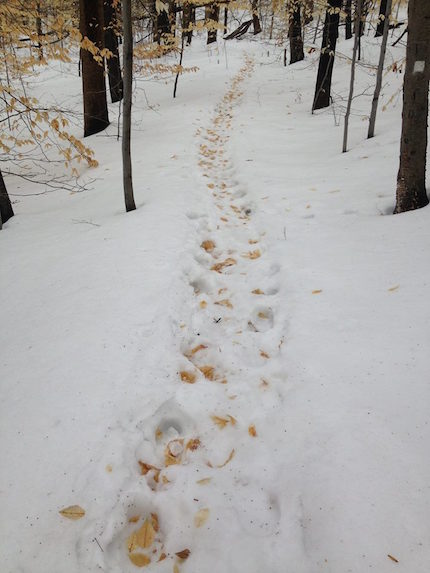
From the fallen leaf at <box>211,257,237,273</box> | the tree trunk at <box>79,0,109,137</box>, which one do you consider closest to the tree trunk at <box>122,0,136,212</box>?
the fallen leaf at <box>211,257,237,273</box>

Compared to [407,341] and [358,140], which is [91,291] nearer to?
[407,341]

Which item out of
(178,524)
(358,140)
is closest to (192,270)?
(178,524)

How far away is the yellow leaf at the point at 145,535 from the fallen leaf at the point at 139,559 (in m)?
0.03

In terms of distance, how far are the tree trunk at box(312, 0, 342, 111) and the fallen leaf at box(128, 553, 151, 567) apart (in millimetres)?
8644

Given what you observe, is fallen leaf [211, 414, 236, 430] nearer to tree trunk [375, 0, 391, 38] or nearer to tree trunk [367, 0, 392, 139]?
tree trunk [367, 0, 392, 139]

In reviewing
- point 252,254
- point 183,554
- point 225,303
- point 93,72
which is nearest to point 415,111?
point 252,254

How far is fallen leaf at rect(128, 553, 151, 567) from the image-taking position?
142 centimetres

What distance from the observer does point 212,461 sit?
1.80 meters

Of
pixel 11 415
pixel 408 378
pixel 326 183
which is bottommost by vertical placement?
pixel 11 415

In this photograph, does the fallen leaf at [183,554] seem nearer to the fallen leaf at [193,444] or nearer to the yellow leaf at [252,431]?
the fallen leaf at [193,444]

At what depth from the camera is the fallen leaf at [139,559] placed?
→ 55.9 inches

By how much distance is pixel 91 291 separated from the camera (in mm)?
2926

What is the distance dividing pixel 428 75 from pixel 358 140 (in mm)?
3685

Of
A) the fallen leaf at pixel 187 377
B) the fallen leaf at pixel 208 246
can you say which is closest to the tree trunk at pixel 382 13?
the fallen leaf at pixel 208 246
